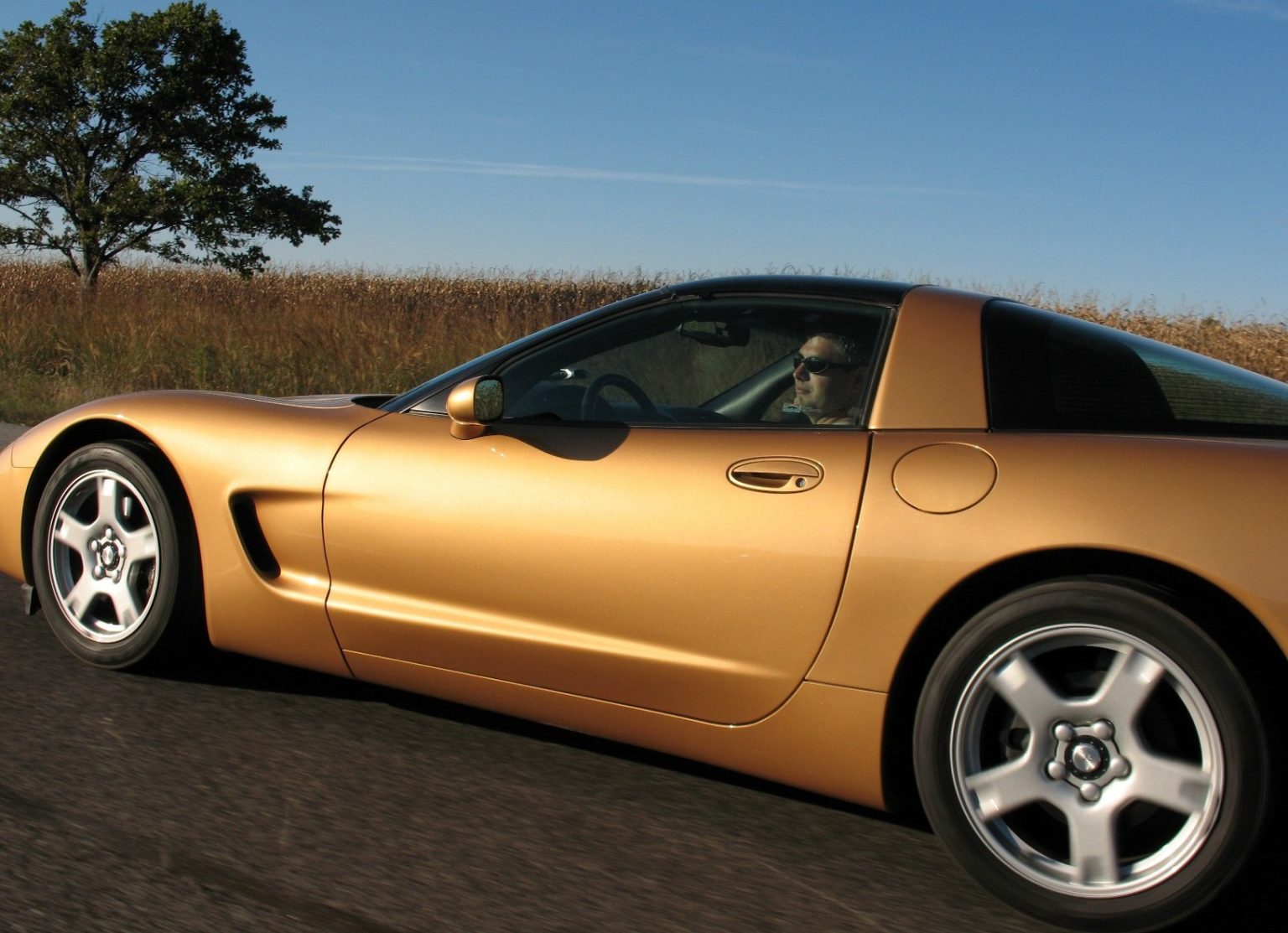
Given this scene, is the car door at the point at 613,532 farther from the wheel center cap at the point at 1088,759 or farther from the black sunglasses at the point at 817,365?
the wheel center cap at the point at 1088,759

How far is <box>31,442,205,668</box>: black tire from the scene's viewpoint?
3664mm

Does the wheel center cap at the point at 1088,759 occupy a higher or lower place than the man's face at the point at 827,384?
lower

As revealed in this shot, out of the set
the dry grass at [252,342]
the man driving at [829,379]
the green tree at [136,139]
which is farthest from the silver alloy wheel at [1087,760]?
the green tree at [136,139]

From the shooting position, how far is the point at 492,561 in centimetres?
314

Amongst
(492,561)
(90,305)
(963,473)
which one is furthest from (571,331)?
(90,305)

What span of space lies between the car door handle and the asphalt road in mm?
782

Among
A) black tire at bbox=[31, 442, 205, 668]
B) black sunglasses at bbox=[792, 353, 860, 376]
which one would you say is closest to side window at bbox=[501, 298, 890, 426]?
black sunglasses at bbox=[792, 353, 860, 376]

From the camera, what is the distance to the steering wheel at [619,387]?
346 centimetres

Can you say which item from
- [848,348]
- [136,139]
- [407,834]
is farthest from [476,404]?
[136,139]

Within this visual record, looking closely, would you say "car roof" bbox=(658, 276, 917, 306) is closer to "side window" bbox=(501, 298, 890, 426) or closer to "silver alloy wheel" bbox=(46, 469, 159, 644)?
"side window" bbox=(501, 298, 890, 426)

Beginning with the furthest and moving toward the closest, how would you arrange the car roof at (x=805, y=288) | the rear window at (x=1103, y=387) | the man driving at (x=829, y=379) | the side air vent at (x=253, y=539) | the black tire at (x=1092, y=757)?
→ the side air vent at (x=253, y=539), the car roof at (x=805, y=288), the man driving at (x=829, y=379), the rear window at (x=1103, y=387), the black tire at (x=1092, y=757)

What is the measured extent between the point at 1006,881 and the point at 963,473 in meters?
0.82

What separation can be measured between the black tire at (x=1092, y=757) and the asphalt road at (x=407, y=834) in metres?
0.11

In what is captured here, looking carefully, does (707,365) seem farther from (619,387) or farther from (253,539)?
(253,539)
